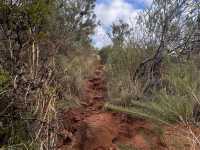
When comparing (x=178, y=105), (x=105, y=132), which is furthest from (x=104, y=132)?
(x=178, y=105)

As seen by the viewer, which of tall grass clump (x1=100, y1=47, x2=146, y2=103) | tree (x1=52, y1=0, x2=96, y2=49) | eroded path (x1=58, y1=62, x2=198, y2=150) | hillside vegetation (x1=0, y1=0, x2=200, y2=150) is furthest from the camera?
tree (x1=52, y1=0, x2=96, y2=49)

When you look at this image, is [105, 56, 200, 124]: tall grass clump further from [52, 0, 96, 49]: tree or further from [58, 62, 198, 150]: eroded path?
[52, 0, 96, 49]: tree

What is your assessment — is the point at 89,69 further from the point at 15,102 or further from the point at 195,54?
the point at 15,102

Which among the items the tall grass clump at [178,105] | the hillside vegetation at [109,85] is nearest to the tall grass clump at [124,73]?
the hillside vegetation at [109,85]

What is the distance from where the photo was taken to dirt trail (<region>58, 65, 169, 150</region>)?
18.5ft

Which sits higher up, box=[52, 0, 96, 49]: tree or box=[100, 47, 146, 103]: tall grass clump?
box=[52, 0, 96, 49]: tree

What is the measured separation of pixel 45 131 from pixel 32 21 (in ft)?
6.54

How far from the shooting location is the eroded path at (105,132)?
5.64m

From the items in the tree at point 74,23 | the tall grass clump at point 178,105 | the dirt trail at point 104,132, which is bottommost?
the dirt trail at point 104,132

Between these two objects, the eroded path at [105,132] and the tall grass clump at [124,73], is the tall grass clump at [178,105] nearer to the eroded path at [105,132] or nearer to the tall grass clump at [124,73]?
the eroded path at [105,132]

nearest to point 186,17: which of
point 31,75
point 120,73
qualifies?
point 120,73

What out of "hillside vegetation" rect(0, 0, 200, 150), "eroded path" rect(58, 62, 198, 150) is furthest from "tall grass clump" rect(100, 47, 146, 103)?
"eroded path" rect(58, 62, 198, 150)

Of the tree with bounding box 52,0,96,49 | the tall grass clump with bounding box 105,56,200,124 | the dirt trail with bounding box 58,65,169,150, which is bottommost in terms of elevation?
the dirt trail with bounding box 58,65,169,150

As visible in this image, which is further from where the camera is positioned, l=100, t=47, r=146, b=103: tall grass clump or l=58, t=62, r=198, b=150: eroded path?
l=100, t=47, r=146, b=103: tall grass clump
